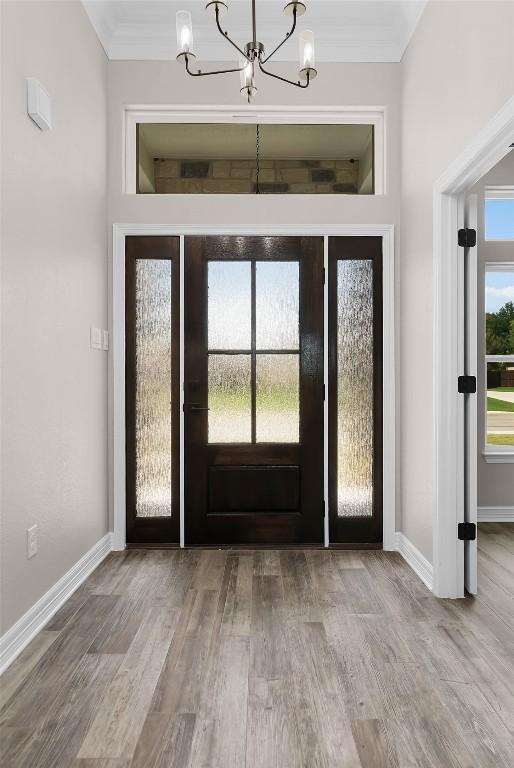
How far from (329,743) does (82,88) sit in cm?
334

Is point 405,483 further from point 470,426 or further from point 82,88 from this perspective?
point 82,88

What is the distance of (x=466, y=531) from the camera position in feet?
9.92

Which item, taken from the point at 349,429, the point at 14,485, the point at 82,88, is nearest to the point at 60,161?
the point at 82,88

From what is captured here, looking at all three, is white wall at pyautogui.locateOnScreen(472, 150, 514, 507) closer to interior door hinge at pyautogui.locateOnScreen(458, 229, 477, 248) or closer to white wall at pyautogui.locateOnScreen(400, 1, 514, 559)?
white wall at pyautogui.locateOnScreen(400, 1, 514, 559)

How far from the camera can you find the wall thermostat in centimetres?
248

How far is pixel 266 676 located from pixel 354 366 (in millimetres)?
2167

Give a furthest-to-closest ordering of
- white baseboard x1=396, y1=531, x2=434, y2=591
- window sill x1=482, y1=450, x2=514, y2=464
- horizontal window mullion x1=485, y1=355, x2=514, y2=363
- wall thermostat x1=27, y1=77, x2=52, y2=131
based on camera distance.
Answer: horizontal window mullion x1=485, y1=355, x2=514, y2=363, window sill x1=482, y1=450, x2=514, y2=464, white baseboard x1=396, y1=531, x2=434, y2=591, wall thermostat x1=27, y1=77, x2=52, y2=131

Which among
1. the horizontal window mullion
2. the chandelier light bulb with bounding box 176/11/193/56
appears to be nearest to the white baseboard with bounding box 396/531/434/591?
the horizontal window mullion

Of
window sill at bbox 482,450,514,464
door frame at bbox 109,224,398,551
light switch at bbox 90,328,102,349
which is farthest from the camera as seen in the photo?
window sill at bbox 482,450,514,464

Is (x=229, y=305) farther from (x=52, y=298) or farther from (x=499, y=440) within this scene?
(x=499, y=440)

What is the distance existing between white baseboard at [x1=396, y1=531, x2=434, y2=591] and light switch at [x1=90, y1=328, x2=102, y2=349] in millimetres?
2230

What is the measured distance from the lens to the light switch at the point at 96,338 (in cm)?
344

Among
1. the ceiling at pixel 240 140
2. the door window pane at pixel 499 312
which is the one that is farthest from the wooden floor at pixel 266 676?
the ceiling at pixel 240 140

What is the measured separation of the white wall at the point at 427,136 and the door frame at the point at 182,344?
0.09 meters
